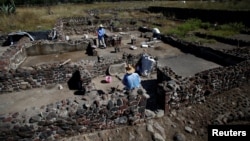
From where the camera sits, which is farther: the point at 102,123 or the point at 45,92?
the point at 45,92

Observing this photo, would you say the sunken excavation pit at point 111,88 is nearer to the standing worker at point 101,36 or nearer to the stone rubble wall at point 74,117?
the stone rubble wall at point 74,117

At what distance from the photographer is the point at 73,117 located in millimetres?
5754

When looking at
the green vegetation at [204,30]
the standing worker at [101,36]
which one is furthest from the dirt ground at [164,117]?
the green vegetation at [204,30]

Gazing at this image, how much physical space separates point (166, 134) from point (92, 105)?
2.24 metres

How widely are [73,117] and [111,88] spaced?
3759mm

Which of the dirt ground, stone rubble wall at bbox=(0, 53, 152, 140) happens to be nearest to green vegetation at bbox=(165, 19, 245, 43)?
the dirt ground

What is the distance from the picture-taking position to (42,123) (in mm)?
5531

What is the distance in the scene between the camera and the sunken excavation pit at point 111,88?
5672 millimetres

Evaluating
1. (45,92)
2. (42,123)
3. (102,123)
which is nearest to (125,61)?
(45,92)

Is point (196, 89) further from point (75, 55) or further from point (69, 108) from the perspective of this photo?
point (75, 55)

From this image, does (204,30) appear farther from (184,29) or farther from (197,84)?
(197,84)

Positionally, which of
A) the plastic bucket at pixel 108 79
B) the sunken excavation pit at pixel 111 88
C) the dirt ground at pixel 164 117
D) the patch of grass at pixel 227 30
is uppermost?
the patch of grass at pixel 227 30

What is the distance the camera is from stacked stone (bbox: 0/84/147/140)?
541 centimetres

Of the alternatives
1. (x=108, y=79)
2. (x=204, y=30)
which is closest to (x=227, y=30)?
(x=204, y=30)
